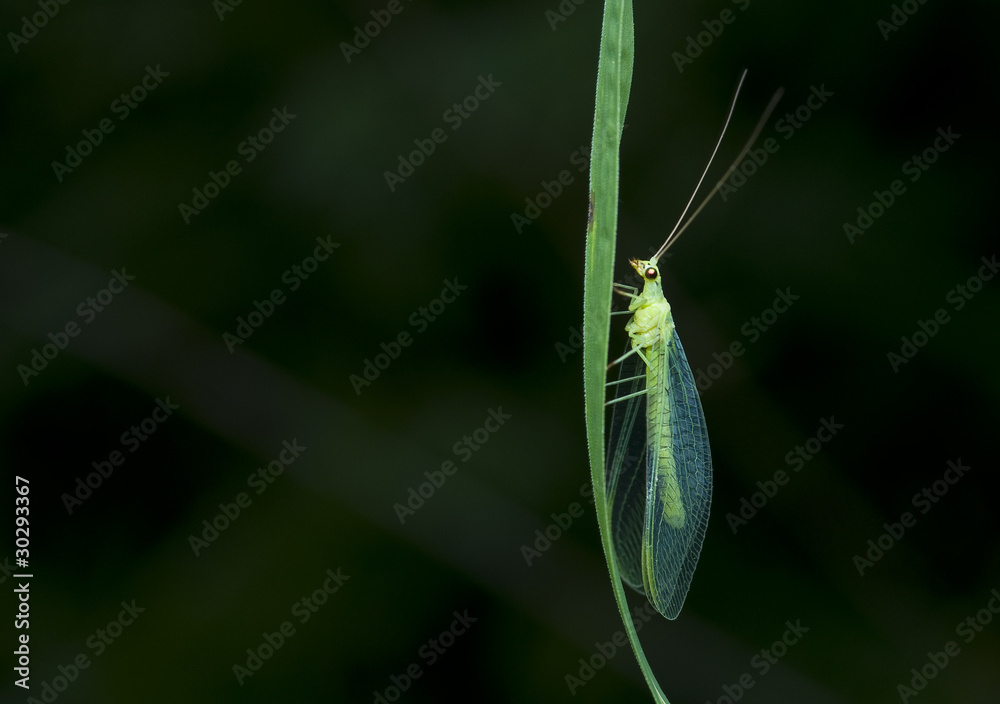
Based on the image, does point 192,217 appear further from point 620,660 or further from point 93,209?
point 620,660

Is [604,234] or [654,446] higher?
[604,234]

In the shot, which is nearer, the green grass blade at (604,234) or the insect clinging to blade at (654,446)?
the green grass blade at (604,234)

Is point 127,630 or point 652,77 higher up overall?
point 652,77

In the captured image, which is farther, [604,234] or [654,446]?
[654,446]

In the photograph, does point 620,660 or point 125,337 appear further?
point 620,660

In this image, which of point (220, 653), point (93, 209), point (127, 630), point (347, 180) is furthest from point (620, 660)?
point (93, 209)
